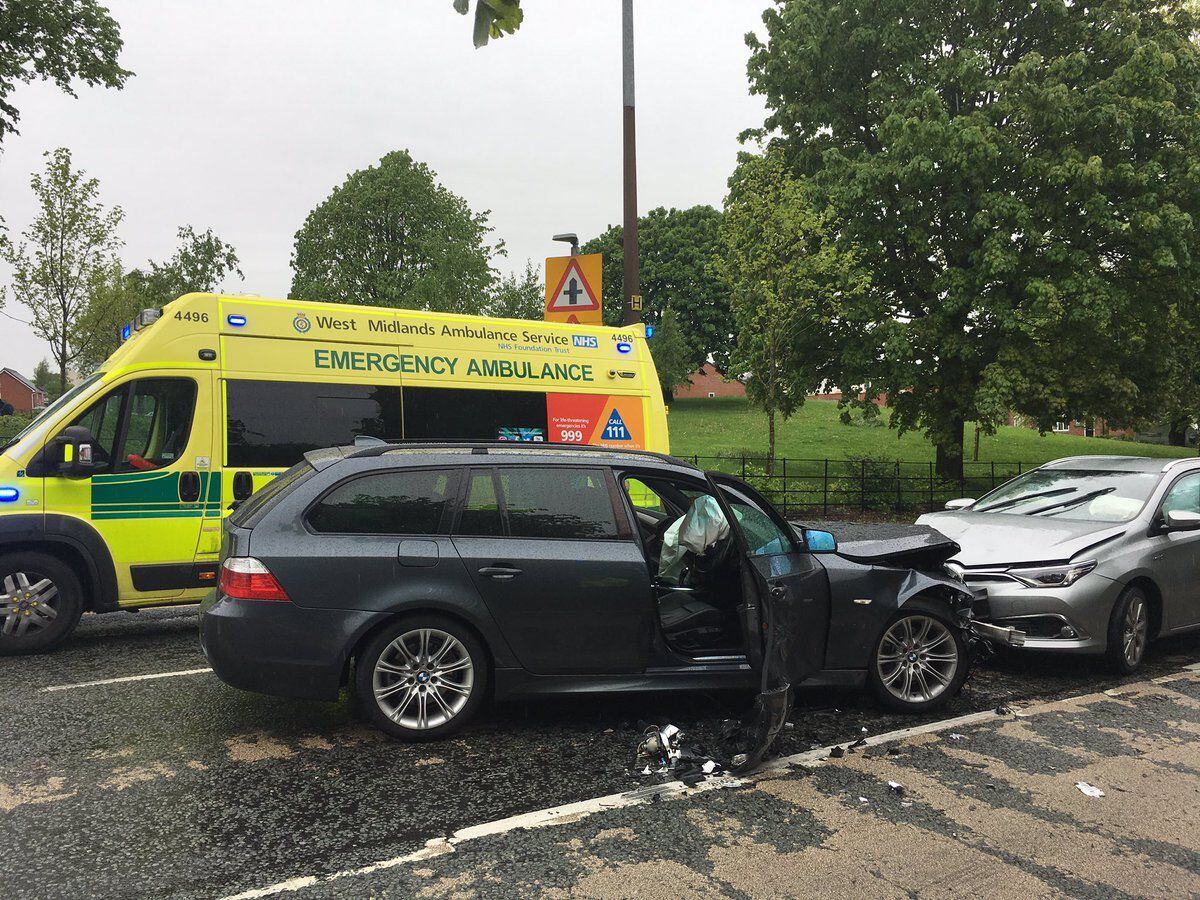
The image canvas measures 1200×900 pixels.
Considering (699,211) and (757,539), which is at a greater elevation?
(699,211)

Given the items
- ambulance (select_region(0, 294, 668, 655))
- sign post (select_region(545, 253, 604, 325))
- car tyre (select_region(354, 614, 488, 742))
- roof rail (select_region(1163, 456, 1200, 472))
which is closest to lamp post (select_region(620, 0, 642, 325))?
sign post (select_region(545, 253, 604, 325))

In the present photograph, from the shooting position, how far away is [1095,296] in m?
15.6

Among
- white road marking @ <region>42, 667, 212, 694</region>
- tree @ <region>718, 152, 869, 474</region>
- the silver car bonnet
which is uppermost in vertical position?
tree @ <region>718, 152, 869, 474</region>

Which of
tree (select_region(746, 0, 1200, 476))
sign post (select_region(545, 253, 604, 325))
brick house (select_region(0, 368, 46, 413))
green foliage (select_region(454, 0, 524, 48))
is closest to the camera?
green foliage (select_region(454, 0, 524, 48))

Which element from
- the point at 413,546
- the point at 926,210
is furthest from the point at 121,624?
the point at 926,210

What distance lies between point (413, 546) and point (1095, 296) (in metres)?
14.9

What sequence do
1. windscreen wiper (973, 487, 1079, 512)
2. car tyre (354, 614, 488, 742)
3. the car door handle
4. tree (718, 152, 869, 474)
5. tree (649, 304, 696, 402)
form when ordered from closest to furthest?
car tyre (354, 614, 488, 742), the car door handle, windscreen wiper (973, 487, 1079, 512), tree (718, 152, 869, 474), tree (649, 304, 696, 402)

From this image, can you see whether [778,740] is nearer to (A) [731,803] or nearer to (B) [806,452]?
(A) [731,803]

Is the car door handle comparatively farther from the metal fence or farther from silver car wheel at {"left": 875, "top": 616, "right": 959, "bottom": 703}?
the metal fence

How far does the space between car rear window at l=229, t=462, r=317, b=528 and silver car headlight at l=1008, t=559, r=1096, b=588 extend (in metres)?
4.73

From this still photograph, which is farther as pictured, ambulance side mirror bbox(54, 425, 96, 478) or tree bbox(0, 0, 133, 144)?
tree bbox(0, 0, 133, 144)

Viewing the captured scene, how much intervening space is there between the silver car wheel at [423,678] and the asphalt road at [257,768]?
0.59ft

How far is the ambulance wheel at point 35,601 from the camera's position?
635 cm

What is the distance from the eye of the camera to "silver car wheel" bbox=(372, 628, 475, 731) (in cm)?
458
